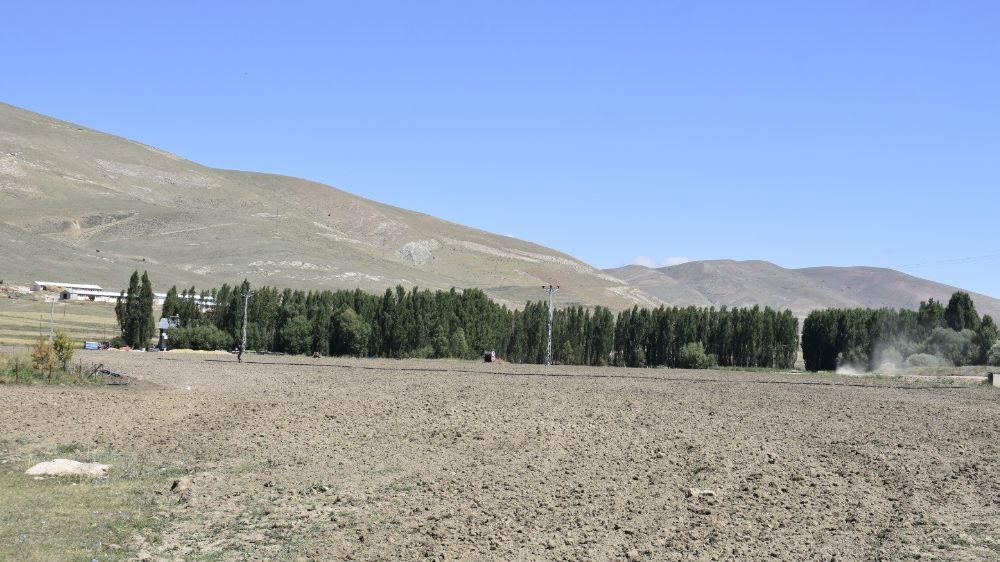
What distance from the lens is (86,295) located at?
14312 cm

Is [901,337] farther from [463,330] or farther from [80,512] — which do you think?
[80,512]

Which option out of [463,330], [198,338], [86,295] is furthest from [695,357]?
[86,295]

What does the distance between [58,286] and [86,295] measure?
5906 millimetres

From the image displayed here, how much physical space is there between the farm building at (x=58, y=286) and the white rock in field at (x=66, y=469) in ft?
449

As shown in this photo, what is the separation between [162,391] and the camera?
3306cm

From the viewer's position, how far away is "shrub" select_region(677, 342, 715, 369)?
86.8m

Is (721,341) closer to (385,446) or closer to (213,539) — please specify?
(385,446)

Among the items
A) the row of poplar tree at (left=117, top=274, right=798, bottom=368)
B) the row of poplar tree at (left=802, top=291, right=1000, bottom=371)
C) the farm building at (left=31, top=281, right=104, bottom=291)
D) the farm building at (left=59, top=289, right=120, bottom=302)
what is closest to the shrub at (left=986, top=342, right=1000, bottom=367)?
the row of poplar tree at (left=802, top=291, right=1000, bottom=371)

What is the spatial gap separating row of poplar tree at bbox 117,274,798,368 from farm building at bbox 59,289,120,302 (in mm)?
47943

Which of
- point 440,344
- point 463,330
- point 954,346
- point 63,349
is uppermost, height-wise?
point 954,346

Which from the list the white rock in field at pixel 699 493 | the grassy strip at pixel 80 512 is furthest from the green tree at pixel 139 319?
the white rock in field at pixel 699 493

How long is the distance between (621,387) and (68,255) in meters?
162

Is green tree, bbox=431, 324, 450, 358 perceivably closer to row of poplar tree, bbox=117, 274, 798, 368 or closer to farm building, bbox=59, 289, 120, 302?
row of poplar tree, bbox=117, 274, 798, 368

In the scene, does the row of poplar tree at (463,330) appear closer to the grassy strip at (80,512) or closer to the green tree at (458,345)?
the green tree at (458,345)
